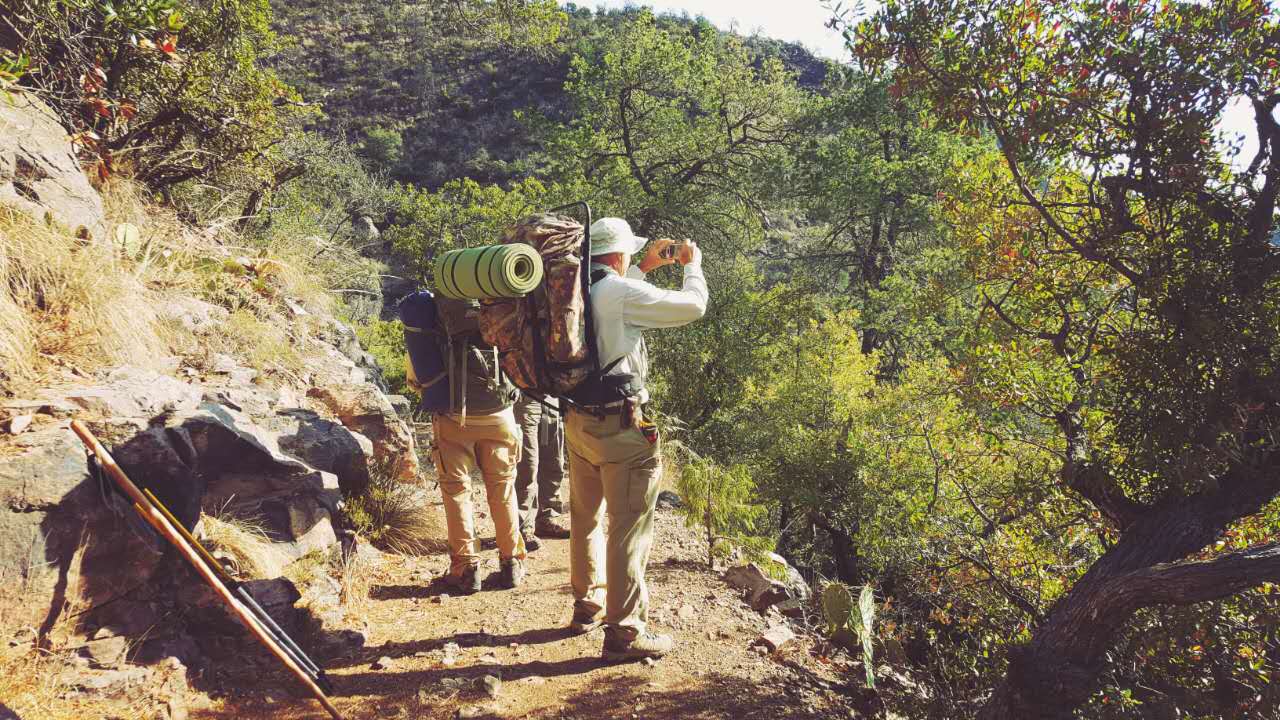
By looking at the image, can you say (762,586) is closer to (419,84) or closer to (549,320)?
(549,320)

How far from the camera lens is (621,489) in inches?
123

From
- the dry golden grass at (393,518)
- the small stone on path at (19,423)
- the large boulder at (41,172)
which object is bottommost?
the dry golden grass at (393,518)

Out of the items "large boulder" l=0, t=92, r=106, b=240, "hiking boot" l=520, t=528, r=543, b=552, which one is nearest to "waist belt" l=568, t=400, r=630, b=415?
"hiking boot" l=520, t=528, r=543, b=552

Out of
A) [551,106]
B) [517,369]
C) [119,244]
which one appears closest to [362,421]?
[119,244]

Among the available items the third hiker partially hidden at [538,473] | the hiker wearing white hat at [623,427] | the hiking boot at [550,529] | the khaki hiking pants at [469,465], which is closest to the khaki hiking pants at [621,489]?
the hiker wearing white hat at [623,427]

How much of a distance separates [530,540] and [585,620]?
1523mm

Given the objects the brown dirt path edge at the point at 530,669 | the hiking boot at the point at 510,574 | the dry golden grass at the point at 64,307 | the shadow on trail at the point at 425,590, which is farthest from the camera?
the hiking boot at the point at 510,574

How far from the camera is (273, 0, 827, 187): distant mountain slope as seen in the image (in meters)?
43.4

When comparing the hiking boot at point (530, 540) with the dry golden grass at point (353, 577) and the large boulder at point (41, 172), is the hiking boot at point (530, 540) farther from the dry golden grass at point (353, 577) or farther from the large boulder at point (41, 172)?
the large boulder at point (41, 172)

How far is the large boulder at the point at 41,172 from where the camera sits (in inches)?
171

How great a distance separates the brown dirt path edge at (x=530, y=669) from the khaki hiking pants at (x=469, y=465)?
0.42 meters

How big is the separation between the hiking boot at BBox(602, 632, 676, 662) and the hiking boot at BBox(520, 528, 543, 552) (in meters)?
1.75

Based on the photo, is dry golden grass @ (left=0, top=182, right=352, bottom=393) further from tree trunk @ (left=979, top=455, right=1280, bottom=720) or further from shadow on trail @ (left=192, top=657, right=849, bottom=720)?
tree trunk @ (left=979, top=455, right=1280, bottom=720)

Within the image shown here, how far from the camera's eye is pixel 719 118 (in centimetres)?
1580
